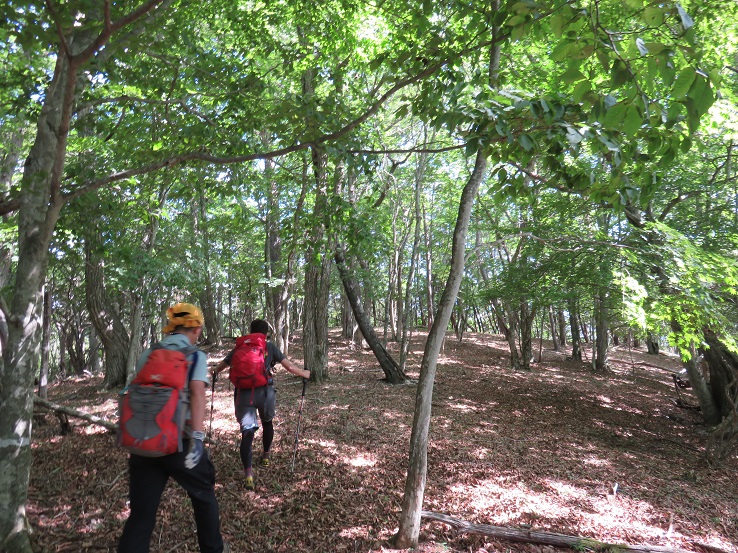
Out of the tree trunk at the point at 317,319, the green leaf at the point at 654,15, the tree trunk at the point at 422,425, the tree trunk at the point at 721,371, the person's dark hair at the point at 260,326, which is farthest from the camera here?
the tree trunk at the point at 317,319

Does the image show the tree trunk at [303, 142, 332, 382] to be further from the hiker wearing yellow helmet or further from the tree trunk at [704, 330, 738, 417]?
the tree trunk at [704, 330, 738, 417]

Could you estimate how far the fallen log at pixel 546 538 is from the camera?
3.80 metres

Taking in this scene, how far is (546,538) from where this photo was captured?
153 inches

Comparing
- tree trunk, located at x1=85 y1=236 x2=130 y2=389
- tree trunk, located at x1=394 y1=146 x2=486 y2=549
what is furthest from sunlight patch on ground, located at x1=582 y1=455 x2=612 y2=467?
tree trunk, located at x1=85 y1=236 x2=130 y2=389

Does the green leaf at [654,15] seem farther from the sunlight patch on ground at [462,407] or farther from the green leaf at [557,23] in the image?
the sunlight patch on ground at [462,407]

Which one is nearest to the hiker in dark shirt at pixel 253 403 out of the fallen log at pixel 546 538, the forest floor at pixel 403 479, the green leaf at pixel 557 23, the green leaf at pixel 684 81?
the forest floor at pixel 403 479

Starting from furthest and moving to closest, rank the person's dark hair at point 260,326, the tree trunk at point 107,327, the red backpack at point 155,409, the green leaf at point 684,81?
the tree trunk at point 107,327 < the person's dark hair at point 260,326 < the red backpack at point 155,409 < the green leaf at point 684,81

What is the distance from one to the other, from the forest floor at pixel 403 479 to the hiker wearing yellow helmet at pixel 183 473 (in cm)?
111

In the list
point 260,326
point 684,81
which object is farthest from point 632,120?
point 260,326

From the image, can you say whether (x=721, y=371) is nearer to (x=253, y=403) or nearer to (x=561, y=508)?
(x=561, y=508)

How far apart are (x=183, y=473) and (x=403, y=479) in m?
3.23

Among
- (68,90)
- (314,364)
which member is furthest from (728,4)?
(314,364)

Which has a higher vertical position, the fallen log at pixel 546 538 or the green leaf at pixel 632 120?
the green leaf at pixel 632 120

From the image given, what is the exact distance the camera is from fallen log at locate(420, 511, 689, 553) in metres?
3.80
